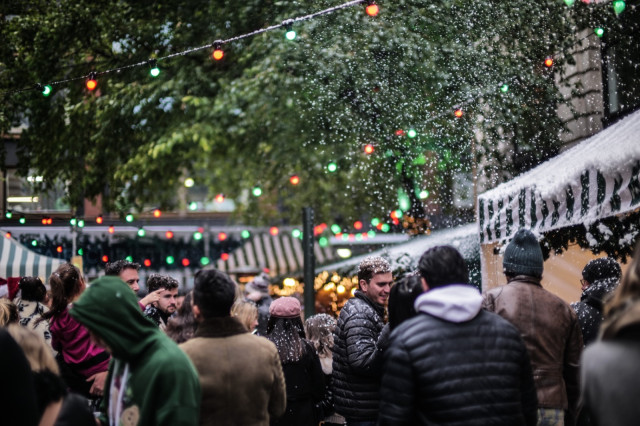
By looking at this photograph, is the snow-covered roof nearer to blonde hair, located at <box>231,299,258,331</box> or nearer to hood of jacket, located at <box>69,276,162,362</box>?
blonde hair, located at <box>231,299,258,331</box>

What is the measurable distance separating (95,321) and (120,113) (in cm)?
1436

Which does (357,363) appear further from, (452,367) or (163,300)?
(163,300)

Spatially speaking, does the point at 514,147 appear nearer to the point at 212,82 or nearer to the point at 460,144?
the point at 460,144

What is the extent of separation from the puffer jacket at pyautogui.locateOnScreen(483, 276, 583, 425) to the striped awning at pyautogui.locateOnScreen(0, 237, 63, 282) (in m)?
11.7

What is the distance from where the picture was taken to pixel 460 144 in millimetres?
13961

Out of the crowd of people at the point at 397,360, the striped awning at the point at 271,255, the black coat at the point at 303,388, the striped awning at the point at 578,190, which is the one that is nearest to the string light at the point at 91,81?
the striped awning at the point at 578,190

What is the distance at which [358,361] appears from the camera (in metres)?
5.61

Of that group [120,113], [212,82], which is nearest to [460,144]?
[212,82]

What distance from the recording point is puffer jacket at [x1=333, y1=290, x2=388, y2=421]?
5633 millimetres

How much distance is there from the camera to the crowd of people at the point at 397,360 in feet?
9.68

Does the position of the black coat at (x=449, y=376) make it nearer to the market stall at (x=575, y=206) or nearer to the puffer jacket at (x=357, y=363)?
the puffer jacket at (x=357, y=363)

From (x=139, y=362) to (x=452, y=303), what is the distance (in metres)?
1.34

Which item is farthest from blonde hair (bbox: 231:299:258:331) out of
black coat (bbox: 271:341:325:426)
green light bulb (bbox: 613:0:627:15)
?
green light bulb (bbox: 613:0:627:15)

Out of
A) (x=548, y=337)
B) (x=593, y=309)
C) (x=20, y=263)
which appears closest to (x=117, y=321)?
(x=548, y=337)
